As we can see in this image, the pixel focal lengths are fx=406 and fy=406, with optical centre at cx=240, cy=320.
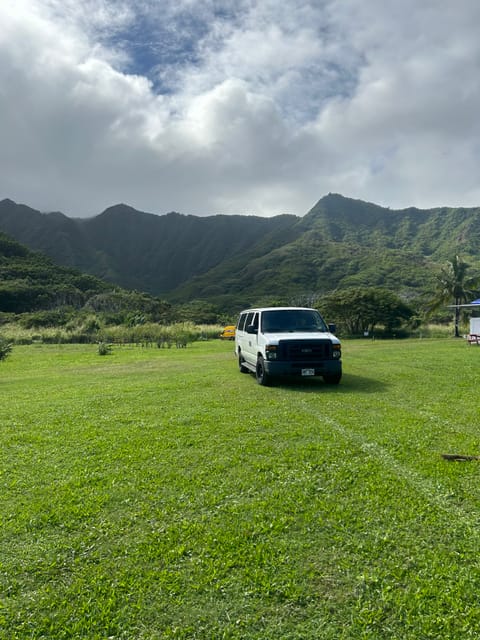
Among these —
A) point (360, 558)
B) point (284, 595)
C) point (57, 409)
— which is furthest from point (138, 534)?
point (57, 409)

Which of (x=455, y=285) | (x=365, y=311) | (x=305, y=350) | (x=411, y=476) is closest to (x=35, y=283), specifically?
(x=365, y=311)

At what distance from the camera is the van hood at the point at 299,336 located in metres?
10.1

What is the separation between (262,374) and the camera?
10.4 m

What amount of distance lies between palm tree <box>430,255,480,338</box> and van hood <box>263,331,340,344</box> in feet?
111

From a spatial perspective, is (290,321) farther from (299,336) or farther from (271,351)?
(271,351)

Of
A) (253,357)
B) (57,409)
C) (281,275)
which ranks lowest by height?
(57,409)

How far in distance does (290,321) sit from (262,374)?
1841 mm

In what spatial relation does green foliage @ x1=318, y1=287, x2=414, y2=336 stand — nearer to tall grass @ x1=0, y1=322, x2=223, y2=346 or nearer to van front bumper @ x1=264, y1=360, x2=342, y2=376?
tall grass @ x1=0, y1=322, x2=223, y2=346

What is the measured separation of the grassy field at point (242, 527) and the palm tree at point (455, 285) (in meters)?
37.2

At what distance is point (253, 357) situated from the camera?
37.7ft

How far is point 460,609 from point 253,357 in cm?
915

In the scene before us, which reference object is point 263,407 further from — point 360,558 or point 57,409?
point 360,558

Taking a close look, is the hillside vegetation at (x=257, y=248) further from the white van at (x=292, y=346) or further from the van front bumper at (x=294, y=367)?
the van front bumper at (x=294, y=367)

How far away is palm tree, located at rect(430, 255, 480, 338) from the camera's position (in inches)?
1549
